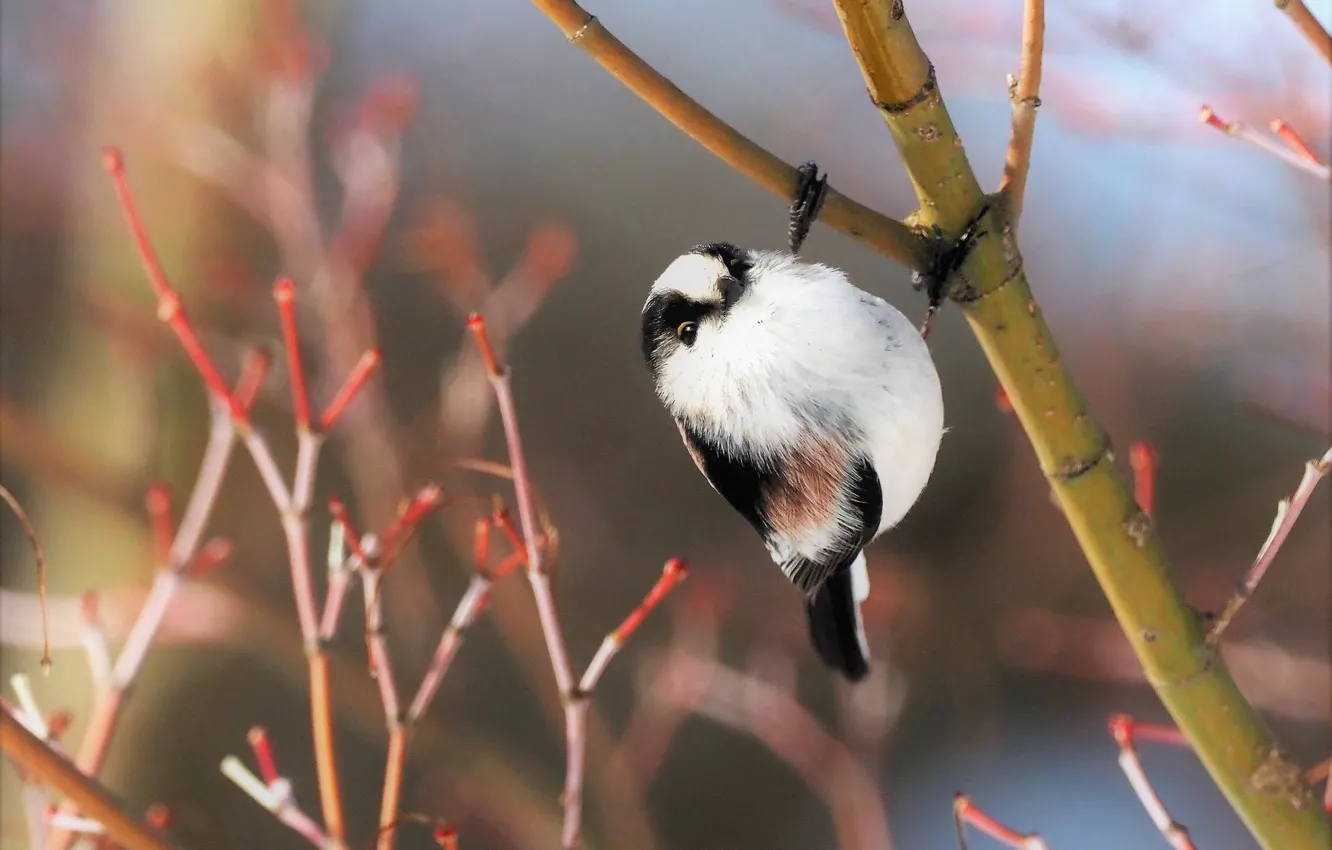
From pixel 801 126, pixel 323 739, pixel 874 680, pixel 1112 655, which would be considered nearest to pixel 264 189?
pixel 801 126

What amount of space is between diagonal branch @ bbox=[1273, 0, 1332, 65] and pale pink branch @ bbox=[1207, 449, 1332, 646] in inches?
6.9

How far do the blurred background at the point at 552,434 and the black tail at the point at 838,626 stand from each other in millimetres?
404

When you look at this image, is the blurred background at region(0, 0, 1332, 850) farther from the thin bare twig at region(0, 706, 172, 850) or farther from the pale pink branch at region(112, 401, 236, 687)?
the thin bare twig at region(0, 706, 172, 850)

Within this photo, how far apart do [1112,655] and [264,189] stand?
1.11m

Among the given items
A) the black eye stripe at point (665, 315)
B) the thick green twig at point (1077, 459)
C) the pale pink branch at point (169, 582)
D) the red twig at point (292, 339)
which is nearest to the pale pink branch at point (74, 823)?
the pale pink branch at point (169, 582)

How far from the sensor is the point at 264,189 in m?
1.05

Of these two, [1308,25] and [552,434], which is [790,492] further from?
[552,434]

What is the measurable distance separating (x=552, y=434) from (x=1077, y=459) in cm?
78

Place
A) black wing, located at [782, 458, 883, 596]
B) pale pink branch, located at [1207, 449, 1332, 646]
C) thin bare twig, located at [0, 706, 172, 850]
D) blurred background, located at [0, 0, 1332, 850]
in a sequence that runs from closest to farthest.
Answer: thin bare twig, located at [0, 706, 172, 850]
pale pink branch, located at [1207, 449, 1332, 646]
black wing, located at [782, 458, 883, 596]
blurred background, located at [0, 0, 1332, 850]

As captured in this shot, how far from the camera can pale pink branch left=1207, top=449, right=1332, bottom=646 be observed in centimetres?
42

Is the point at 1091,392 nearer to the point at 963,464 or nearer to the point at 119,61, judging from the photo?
the point at 963,464

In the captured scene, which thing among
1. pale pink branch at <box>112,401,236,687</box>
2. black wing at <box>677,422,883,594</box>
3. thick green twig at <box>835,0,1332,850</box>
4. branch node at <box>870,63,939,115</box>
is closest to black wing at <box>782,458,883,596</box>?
black wing at <box>677,422,883,594</box>

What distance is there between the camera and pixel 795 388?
50cm

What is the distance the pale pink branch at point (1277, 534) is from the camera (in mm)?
420
